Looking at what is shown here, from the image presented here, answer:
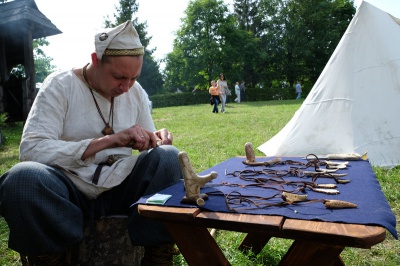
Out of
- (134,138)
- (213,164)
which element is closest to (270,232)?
(134,138)

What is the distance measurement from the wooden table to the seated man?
1.02ft

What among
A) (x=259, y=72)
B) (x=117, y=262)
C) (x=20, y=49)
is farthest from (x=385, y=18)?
(x=259, y=72)

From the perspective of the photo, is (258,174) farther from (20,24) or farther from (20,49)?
(20,49)

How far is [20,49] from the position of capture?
11.5m

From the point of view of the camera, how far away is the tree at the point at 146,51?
3569 cm

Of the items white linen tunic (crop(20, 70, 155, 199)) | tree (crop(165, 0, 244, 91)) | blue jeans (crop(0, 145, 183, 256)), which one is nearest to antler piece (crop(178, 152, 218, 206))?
blue jeans (crop(0, 145, 183, 256))

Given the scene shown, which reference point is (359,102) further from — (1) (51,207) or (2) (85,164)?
(1) (51,207)

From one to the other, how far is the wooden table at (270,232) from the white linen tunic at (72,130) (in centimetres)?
44

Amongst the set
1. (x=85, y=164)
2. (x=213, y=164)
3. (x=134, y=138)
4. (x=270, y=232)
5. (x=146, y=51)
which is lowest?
(x=213, y=164)

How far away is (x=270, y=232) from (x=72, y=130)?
119cm

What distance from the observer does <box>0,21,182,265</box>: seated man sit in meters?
1.50

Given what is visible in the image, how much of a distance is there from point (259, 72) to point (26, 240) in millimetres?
37431

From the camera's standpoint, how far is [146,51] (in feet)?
121

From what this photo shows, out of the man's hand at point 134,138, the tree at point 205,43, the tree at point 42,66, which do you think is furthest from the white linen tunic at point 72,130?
the tree at point 42,66
